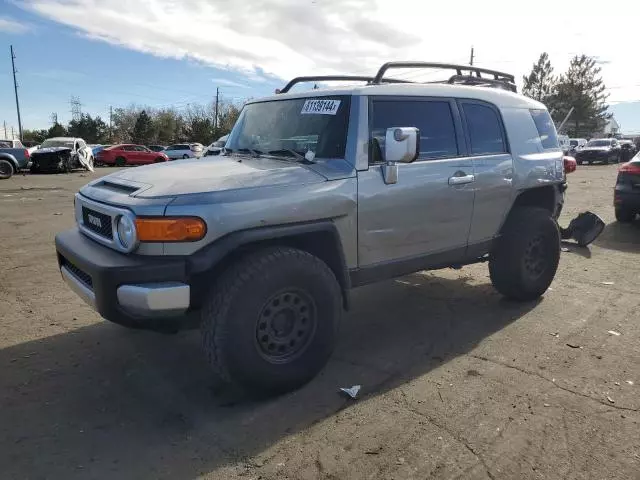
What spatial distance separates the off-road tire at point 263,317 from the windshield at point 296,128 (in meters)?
0.90

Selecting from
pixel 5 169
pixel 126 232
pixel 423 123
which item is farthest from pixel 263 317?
pixel 5 169

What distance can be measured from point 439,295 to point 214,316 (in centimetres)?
311

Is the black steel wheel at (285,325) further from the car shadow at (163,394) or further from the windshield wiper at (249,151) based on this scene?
the windshield wiper at (249,151)

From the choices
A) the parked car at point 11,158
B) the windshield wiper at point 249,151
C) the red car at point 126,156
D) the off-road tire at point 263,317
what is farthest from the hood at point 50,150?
the off-road tire at point 263,317

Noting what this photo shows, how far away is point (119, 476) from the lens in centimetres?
252

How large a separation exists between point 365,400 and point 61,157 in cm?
2347

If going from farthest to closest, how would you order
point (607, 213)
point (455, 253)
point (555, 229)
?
point (607, 213), point (555, 229), point (455, 253)

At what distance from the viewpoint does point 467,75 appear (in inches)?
209

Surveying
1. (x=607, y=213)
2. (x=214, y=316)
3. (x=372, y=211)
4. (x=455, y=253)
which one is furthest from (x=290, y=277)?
(x=607, y=213)

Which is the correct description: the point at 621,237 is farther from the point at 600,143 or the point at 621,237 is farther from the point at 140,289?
the point at 600,143

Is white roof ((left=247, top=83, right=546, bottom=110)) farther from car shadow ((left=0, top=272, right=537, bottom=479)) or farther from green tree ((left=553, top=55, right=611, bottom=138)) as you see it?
green tree ((left=553, top=55, right=611, bottom=138))

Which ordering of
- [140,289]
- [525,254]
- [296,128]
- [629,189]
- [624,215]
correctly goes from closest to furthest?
[140,289]
[296,128]
[525,254]
[629,189]
[624,215]

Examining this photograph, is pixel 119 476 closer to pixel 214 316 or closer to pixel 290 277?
pixel 214 316

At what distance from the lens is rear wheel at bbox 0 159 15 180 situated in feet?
63.6
